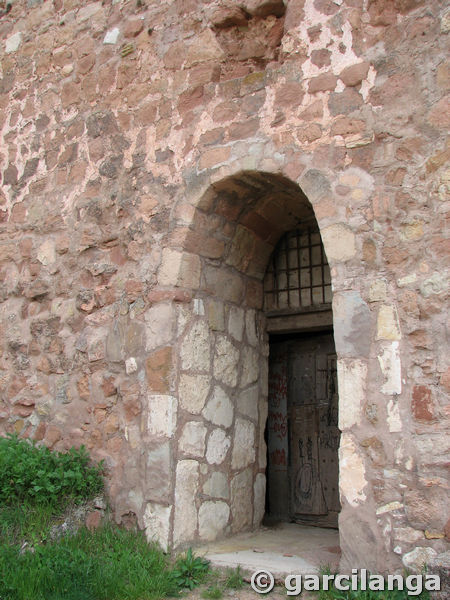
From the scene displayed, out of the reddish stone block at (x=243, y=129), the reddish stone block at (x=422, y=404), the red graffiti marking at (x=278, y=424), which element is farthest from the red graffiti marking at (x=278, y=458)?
the reddish stone block at (x=243, y=129)

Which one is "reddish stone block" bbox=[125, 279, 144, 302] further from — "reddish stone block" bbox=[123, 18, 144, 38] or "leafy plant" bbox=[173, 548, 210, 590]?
"reddish stone block" bbox=[123, 18, 144, 38]

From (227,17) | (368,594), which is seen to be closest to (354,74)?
(227,17)

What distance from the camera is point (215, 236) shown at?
412cm

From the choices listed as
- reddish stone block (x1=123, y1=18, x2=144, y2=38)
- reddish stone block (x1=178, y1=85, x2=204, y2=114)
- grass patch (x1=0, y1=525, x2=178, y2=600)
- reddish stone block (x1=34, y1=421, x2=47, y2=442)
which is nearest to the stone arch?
grass patch (x1=0, y1=525, x2=178, y2=600)

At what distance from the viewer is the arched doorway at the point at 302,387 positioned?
4.35 m

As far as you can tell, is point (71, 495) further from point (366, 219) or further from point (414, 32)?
point (414, 32)

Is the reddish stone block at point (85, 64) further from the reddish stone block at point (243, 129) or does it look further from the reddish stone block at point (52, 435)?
the reddish stone block at point (52, 435)

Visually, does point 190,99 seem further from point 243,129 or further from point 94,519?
point 94,519

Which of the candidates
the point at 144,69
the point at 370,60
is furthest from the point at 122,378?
the point at 370,60

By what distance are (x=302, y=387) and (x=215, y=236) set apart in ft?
4.21

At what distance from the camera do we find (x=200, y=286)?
4.04m

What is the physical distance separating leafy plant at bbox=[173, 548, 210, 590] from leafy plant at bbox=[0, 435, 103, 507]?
82 cm

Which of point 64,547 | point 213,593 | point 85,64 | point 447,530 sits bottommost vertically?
point 213,593

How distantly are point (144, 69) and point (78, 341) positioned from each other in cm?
192
